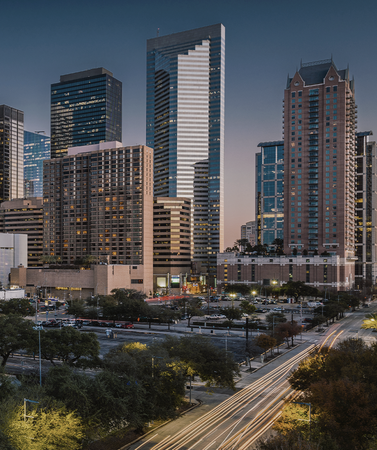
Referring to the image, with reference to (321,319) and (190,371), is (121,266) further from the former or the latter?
(190,371)

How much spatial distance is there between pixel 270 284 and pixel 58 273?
316 feet

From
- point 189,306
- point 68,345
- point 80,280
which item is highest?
point 68,345

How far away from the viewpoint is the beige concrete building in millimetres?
168250

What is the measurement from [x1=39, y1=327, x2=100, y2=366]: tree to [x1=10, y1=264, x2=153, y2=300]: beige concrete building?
114m

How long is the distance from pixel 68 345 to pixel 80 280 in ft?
410

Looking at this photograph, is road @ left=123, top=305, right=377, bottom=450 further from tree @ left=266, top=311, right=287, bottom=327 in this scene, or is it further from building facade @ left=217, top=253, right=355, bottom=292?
building facade @ left=217, top=253, right=355, bottom=292

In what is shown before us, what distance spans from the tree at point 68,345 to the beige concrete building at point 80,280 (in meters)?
114

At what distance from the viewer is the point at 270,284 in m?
197

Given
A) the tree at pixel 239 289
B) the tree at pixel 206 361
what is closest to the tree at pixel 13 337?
the tree at pixel 206 361

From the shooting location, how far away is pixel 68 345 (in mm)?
51812

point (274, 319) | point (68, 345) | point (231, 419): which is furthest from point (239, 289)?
point (231, 419)

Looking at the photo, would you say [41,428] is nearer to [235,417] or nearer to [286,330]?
[235,417]

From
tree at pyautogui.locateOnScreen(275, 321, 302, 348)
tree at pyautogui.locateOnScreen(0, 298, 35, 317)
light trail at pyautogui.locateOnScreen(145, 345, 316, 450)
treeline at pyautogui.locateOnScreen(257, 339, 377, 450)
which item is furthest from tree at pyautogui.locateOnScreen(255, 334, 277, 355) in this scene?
tree at pyautogui.locateOnScreen(0, 298, 35, 317)

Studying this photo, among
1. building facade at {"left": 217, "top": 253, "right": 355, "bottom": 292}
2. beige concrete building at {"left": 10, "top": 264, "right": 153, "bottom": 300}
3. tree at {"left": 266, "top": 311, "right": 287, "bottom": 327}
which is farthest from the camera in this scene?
building facade at {"left": 217, "top": 253, "right": 355, "bottom": 292}
